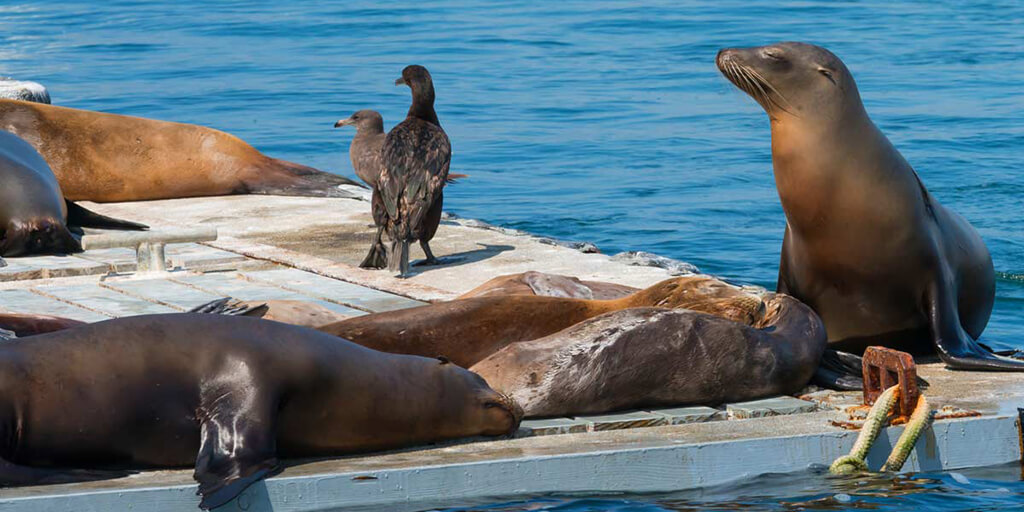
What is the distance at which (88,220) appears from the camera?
396 inches

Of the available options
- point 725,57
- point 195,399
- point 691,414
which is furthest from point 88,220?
point 195,399

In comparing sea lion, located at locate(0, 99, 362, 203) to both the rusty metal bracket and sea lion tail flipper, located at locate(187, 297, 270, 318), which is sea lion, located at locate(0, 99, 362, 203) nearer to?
sea lion tail flipper, located at locate(187, 297, 270, 318)

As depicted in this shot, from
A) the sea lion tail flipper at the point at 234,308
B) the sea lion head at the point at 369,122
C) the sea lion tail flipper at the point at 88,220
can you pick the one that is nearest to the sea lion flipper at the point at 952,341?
the sea lion tail flipper at the point at 234,308

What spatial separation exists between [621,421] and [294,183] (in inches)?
263

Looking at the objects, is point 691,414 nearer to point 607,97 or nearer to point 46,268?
point 46,268

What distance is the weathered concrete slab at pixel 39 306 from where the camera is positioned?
23.4 ft

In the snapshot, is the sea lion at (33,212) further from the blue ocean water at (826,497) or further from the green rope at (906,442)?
the green rope at (906,442)

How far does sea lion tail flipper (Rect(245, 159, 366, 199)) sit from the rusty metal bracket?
20.8 feet

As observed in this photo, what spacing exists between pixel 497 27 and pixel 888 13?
25.8ft

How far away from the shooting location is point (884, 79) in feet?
78.2

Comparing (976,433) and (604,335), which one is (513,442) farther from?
(976,433)

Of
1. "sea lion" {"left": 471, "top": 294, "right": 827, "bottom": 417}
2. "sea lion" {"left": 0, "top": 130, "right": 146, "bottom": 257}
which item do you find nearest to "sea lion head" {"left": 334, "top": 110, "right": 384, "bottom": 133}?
"sea lion" {"left": 0, "top": 130, "right": 146, "bottom": 257}

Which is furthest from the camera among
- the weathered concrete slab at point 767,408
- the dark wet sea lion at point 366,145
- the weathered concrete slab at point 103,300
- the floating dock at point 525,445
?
the dark wet sea lion at point 366,145

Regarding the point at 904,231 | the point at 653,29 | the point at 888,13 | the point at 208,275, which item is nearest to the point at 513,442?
the point at 904,231
